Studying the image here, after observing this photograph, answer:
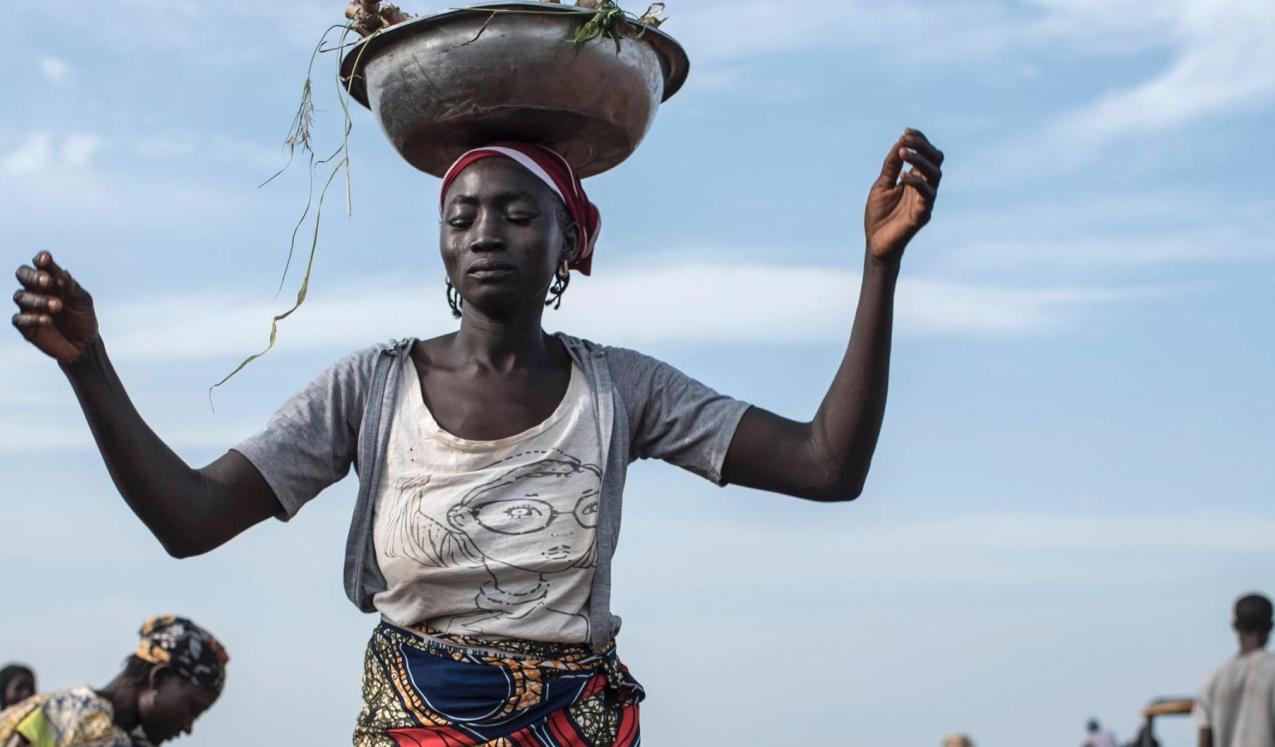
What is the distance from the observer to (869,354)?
140 inches

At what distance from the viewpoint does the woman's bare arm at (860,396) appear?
3455mm

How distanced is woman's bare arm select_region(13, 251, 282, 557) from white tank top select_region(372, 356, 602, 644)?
282 mm

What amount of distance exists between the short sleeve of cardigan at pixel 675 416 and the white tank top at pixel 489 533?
22 cm

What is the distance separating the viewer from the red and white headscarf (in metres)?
3.65

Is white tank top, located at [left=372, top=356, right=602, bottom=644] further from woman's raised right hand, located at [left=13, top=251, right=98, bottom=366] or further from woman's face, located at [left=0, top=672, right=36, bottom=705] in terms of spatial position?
woman's face, located at [left=0, top=672, right=36, bottom=705]

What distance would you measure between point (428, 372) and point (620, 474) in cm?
48

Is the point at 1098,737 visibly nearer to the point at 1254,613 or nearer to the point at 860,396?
the point at 1254,613

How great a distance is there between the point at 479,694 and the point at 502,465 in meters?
0.46

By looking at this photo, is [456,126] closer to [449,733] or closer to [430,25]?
[430,25]

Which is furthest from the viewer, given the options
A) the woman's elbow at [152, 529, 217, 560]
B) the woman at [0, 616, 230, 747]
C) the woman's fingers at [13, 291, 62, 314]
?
the woman at [0, 616, 230, 747]

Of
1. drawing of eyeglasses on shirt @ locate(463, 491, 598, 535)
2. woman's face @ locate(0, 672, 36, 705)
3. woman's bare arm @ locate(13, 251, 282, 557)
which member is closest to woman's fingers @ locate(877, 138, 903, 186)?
drawing of eyeglasses on shirt @ locate(463, 491, 598, 535)

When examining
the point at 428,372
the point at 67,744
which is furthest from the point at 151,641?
the point at 428,372

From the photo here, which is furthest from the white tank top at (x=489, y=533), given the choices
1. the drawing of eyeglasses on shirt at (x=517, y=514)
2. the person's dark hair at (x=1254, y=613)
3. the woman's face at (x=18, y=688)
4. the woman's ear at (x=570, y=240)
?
the person's dark hair at (x=1254, y=613)

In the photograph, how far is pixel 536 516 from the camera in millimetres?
3508
